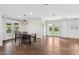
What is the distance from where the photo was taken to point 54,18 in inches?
98.2

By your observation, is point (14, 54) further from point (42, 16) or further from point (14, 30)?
point (42, 16)

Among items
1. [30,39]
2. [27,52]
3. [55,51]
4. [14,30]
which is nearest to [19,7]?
[14,30]

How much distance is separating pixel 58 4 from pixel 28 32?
881 millimetres

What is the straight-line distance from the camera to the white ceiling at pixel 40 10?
235cm

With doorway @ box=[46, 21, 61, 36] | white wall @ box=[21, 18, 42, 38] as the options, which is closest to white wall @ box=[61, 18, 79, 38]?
doorway @ box=[46, 21, 61, 36]

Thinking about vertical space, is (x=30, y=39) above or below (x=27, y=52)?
above

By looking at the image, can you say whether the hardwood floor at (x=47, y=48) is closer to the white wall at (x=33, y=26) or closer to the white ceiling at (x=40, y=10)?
the white wall at (x=33, y=26)

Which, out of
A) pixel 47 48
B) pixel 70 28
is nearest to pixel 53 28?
pixel 70 28

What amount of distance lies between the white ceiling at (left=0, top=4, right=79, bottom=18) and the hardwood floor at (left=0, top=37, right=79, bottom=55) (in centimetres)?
56

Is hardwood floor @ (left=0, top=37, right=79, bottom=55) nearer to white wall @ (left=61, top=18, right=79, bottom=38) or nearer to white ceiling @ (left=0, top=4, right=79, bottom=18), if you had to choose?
white wall @ (left=61, top=18, right=79, bottom=38)

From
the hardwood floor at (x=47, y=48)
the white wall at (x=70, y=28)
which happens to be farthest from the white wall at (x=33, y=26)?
the white wall at (x=70, y=28)

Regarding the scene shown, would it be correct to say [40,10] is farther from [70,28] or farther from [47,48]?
[47,48]

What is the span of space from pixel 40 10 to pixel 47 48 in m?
0.87

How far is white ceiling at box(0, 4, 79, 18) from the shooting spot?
235 centimetres
